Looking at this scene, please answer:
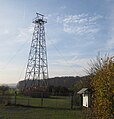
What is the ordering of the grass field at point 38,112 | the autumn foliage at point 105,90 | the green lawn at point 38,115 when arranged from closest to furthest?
the autumn foliage at point 105,90
the green lawn at point 38,115
the grass field at point 38,112

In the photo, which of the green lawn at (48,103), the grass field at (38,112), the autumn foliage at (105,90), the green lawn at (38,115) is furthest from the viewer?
the green lawn at (48,103)

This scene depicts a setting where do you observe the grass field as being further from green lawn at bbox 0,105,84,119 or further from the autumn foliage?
the autumn foliage

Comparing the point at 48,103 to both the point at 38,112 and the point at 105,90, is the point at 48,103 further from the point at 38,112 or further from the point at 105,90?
the point at 105,90

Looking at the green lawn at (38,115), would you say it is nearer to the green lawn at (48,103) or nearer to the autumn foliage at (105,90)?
the green lawn at (48,103)

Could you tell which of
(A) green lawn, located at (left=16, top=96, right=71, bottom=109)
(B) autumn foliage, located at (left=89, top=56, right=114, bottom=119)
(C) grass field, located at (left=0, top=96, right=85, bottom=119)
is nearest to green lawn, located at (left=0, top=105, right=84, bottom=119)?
(C) grass field, located at (left=0, top=96, right=85, bottom=119)

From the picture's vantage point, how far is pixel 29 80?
189 ft

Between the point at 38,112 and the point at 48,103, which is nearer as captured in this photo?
the point at 38,112

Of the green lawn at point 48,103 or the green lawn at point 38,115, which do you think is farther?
the green lawn at point 48,103

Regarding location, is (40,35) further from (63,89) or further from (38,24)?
(63,89)

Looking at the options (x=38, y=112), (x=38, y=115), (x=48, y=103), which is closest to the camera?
(x=38, y=115)

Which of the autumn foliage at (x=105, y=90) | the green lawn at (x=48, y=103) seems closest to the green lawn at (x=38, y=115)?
the green lawn at (x=48, y=103)

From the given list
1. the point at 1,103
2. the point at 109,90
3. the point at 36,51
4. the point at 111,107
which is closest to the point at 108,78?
the point at 109,90

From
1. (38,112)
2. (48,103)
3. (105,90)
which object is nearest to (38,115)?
(38,112)

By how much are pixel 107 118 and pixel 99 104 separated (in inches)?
23.9
